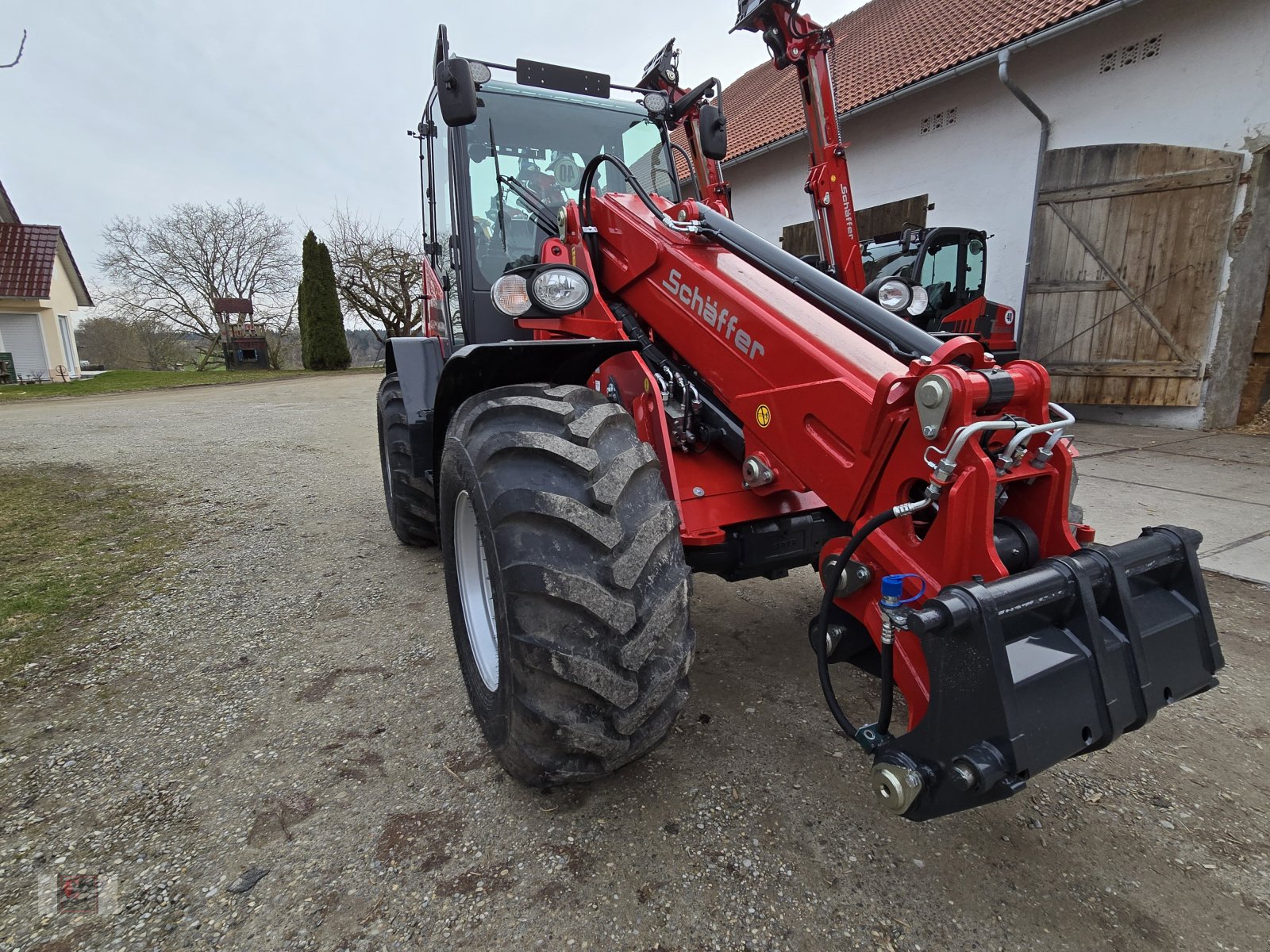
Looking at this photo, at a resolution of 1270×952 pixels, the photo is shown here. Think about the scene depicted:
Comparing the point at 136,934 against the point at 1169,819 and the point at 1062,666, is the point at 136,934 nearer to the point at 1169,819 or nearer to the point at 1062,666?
the point at 1062,666

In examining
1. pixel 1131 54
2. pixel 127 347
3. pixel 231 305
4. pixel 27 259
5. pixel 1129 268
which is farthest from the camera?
pixel 127 347

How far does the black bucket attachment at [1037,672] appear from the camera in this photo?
1.18m

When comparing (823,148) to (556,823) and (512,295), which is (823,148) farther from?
(556,823)

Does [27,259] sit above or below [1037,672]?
above

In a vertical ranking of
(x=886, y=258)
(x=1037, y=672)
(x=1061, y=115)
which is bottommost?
(x=1037, y=672)

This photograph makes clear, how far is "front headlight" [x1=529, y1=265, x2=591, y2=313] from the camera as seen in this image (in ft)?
7.37

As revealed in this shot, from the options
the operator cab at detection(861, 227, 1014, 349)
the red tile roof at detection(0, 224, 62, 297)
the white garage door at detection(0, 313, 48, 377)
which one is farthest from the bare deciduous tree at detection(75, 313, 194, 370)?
the operator cab at detection(861, 227, 1014, 349)

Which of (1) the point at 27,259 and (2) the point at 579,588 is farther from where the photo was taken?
(1) the point at 27,259

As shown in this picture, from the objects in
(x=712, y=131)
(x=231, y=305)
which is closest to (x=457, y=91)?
(x=712, y=131)

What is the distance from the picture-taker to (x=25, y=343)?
22.5 metres

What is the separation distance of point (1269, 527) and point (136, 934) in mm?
5718

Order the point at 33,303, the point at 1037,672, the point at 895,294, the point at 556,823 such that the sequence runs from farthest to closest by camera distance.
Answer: the point at 33,303 < the point at 895,294 < the point at 556,823 < the point at 1037,672

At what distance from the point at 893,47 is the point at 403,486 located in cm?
1161

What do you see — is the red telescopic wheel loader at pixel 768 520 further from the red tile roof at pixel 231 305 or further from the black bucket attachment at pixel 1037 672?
the red tile roof at pixel 231 305
